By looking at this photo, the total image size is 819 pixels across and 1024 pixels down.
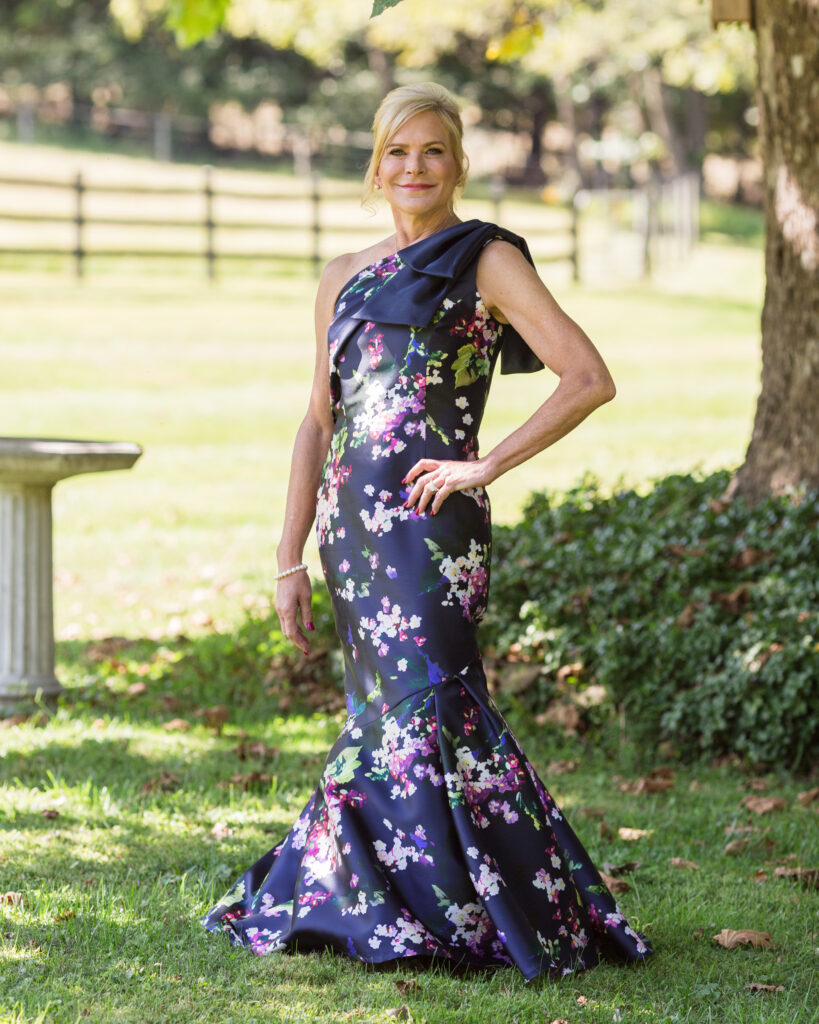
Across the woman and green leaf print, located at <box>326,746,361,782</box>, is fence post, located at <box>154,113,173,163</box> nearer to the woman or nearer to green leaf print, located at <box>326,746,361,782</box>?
the woman

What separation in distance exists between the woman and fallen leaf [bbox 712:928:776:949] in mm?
348

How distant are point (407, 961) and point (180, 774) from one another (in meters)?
2.10

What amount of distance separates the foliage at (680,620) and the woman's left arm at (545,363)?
93.7 inches

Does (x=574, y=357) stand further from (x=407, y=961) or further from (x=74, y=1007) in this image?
(x=74, y=1007)

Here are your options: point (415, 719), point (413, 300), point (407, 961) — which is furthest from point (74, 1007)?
point (413, 300)

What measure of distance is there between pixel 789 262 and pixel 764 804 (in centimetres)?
258

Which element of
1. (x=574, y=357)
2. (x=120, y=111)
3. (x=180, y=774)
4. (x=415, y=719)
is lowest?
(x=180, y=774)

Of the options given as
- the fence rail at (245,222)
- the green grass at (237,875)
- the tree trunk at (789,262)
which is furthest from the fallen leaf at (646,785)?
the fence rail at (245,222)

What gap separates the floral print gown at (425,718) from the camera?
3.42m

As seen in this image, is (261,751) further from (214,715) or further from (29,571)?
(29,571)

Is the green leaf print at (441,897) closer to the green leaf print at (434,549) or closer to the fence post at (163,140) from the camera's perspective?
the green leaf print at (434,549)

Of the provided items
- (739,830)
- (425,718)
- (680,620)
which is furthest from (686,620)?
(425,718)

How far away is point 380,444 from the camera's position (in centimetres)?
352

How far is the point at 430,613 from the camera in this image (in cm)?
349
